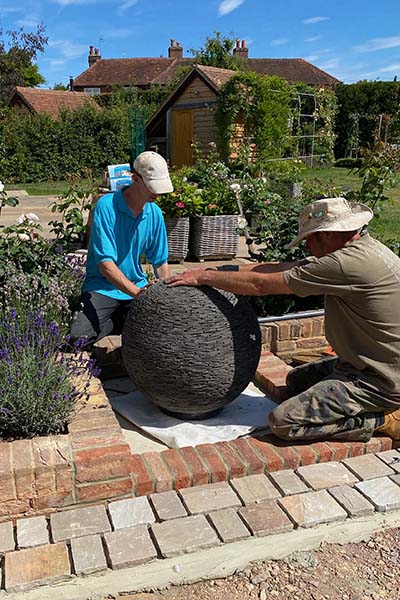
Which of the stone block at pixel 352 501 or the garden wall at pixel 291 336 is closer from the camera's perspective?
the stone block at pixel 352 501

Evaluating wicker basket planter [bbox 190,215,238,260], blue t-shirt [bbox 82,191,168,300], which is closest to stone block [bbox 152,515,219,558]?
blue t-shirt [bbox 82,191,168,300]

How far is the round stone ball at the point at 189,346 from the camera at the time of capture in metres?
3.06

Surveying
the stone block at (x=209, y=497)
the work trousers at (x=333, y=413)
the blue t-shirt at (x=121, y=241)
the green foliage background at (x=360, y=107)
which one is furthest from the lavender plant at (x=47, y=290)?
the green foliage background at (x=360, y=107)

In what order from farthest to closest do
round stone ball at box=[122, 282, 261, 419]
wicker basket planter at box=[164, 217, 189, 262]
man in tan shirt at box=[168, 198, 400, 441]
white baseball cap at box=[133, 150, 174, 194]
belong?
wicker basket planter at box=[164, 217, 189, 262] → white baseball cap at box=[133, 150, 174, 194] → round stone ball at box=[122, 282, 261, 419] → man in tan shirt at box=[168, 198, 400, 441]

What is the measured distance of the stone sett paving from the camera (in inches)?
90.2

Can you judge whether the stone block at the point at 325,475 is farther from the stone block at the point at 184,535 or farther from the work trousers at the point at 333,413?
the stone block at the point at 184,535

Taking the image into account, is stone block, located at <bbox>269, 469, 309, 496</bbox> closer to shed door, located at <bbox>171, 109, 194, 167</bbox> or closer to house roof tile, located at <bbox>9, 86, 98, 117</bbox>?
shed door, located at <bbox>171, 109, 194, 167</bbox>

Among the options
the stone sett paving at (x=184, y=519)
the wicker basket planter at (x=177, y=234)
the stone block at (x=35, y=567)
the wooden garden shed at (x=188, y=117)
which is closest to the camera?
the stone block at (x=35, y=567)

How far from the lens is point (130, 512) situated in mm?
2584

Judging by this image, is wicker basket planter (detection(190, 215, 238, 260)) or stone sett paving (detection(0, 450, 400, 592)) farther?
wicker basket planter (detection(190, 215, 238, 260))

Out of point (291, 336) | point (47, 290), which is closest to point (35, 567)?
point (47, 290)

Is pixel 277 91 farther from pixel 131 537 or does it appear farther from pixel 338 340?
pixel 131 537

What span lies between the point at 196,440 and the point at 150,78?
48.3 m

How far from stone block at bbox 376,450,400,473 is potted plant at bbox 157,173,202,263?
475 centimetres
